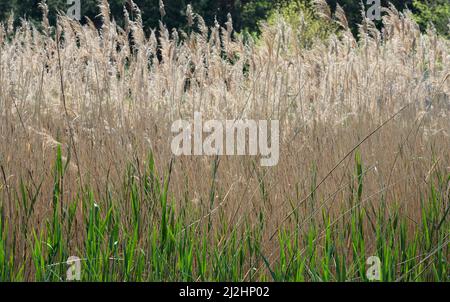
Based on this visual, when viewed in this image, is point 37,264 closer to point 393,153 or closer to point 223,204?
point 223,204

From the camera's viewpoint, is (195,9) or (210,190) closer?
(210,190)

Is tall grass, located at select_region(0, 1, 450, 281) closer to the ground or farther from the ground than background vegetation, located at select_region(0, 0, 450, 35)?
closer to the ground

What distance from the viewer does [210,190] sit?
11.3 ft

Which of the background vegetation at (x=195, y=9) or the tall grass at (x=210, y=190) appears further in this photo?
the background vegetation at (x=195, y=9)

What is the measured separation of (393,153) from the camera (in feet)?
12.5

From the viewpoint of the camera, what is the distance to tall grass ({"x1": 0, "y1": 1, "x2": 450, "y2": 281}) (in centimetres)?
322

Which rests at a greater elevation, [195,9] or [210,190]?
[195,9]

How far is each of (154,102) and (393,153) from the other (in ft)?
4.30

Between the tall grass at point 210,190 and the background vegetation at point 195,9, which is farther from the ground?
the background vegetation at point 195,9

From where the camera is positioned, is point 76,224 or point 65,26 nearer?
point 76,224

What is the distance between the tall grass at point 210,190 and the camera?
3217 mm

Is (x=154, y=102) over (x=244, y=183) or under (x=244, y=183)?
over

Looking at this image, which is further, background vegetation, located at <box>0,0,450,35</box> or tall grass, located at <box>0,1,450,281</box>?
background vegetation, located at <box>0,0,450,35</box>

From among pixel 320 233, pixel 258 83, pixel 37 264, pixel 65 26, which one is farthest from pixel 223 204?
pixel 65 26
